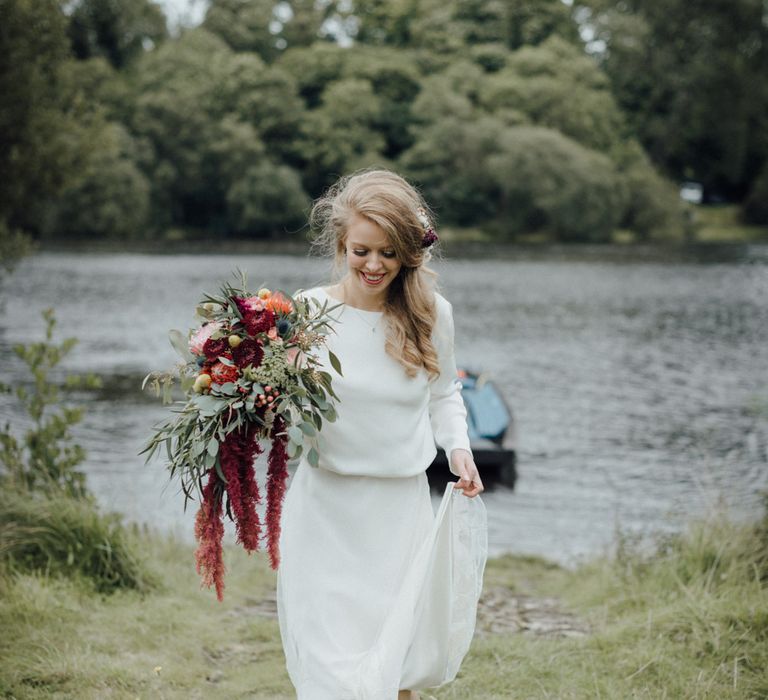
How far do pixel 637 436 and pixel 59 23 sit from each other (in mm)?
12818

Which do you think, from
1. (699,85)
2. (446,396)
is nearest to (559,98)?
(699,85)

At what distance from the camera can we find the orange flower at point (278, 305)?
10.1 ft

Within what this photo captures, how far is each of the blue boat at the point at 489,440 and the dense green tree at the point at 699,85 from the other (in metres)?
68.0

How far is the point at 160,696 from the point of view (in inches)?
159

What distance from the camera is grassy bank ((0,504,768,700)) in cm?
416

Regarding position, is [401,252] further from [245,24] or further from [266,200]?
[245,24]

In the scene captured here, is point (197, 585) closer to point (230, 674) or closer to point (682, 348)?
point (230, 674)

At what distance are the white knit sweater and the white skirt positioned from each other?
7 cm

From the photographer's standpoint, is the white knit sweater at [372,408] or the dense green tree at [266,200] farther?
the dense green tree at [266,200]

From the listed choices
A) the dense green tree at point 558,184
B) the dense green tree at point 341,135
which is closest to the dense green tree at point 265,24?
the dense green tree at point 341,135

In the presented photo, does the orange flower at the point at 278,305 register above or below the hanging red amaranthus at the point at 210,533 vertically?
above

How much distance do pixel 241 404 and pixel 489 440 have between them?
1079cm

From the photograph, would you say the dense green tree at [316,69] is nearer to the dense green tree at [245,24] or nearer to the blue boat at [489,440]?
the dense green tree at [245,24]

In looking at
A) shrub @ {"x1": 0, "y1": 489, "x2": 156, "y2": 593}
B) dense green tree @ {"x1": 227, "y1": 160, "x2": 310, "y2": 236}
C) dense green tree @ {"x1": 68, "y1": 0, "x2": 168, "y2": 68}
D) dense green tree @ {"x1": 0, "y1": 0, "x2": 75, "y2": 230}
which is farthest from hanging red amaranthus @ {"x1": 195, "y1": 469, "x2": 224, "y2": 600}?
dense green tree @ {"x1": 68, "y1": 0, "x2": 168, "y2": 68}
